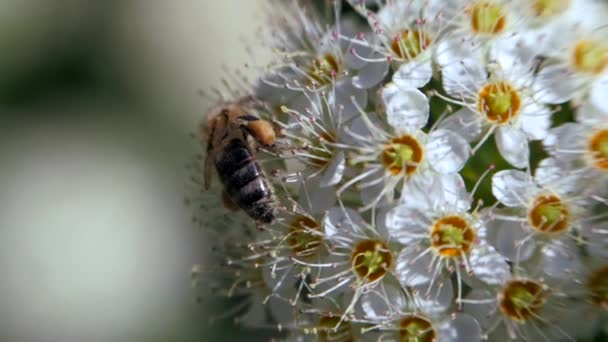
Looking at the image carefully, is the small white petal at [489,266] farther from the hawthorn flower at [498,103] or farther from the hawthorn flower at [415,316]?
the hawthorn flower at [498,103]

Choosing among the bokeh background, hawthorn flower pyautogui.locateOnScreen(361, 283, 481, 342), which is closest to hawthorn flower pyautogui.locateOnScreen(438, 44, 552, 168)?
hawthorn flower pyautogui.locateOnScreen(361, 283, 481, 342)

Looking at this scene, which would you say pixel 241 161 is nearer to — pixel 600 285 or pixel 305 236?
pixel 305 236

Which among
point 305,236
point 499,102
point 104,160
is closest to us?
point 499,102

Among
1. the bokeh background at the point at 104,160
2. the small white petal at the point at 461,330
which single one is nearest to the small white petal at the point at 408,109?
the small white petal at the point at 461,330

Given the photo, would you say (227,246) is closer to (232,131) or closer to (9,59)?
(232,131)

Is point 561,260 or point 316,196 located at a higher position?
point 316,196

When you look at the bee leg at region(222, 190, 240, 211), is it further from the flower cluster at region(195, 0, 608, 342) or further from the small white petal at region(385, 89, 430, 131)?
the small white petal at region(385, 89, 430, 131)

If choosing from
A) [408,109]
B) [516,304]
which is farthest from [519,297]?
[408,109]
